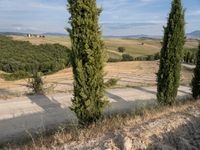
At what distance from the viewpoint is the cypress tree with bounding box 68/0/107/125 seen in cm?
1279

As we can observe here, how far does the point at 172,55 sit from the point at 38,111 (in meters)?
6.89

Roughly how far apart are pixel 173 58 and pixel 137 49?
274 feet

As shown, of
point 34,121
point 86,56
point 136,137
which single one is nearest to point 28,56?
point 34,121

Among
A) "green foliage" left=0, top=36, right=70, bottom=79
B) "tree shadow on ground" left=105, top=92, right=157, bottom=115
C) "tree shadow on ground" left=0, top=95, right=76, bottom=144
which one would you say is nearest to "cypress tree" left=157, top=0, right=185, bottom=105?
"tree shadow on ground" left=105, top=92, right=157, bottom=115

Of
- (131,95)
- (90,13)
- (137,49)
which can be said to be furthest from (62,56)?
(90,13)

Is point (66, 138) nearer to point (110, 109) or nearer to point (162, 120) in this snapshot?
point (162, 120)

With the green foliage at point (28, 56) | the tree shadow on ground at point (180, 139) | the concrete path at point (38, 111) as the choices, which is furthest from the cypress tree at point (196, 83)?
the green foliage at point (28, 56)

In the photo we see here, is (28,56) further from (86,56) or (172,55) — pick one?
(86,56)

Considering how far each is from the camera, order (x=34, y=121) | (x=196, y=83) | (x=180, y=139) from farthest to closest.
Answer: (x=196, y=83) → (x=34, y=121) → (x=180, y=139)

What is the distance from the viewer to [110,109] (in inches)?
720

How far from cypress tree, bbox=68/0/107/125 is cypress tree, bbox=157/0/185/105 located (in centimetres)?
680

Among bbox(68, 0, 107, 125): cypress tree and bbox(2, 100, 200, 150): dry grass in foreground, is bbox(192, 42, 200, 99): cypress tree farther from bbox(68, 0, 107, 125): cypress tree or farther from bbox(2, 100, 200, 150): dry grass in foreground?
bbox(2, 100, 200, 150): dry grass in foreground

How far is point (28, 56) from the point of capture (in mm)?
78750

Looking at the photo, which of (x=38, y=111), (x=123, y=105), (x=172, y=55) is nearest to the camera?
(x=38, y=111)
